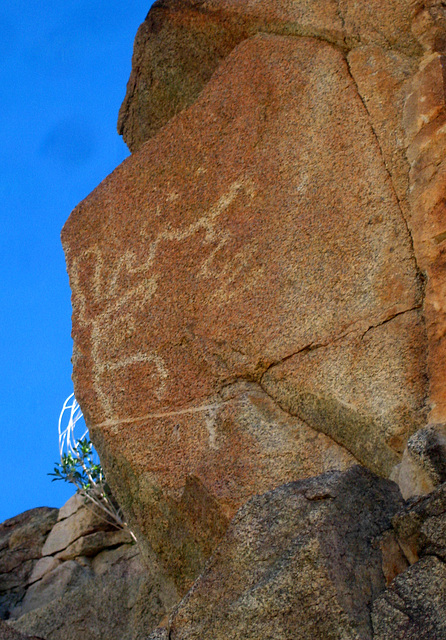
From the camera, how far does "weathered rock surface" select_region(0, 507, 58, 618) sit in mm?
4832

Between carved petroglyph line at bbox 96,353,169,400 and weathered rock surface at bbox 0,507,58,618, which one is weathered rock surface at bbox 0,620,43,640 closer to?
carved petroglyph line at bbox 96,353,169,400

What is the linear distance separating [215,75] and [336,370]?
1442mm

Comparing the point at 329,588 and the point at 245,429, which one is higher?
the point at 245,429

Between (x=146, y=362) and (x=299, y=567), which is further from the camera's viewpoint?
(x=146, y=362)

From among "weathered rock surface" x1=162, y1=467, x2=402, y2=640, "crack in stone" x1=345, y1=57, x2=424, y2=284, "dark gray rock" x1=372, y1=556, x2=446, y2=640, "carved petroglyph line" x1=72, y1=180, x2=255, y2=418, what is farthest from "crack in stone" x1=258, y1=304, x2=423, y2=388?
"dark gray rock" x1=372, y1=556, x2=446, y2=640

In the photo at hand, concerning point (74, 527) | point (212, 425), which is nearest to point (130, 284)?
point (212, 425)

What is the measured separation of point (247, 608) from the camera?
5.78 ft

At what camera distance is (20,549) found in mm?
5129

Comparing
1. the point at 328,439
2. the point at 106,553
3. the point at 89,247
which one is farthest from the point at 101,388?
the point at 106,553

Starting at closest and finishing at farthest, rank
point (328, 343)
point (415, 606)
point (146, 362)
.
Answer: point (415, 606)
point (328, 343)
point (146, 362)

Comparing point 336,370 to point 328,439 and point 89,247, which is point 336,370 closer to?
point 328,439

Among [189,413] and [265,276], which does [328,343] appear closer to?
[265,276]

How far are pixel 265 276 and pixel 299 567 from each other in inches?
50.4

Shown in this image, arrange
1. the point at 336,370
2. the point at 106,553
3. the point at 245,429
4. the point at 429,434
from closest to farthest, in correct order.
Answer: the point at 429,434 → the point at 336,370 → the point at 245,429 → the point at 106,553
